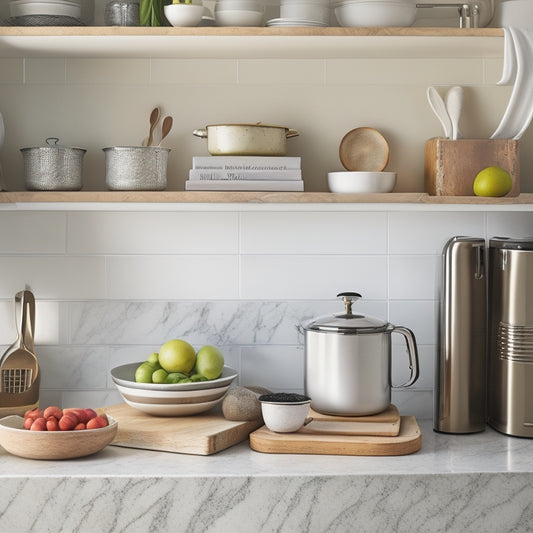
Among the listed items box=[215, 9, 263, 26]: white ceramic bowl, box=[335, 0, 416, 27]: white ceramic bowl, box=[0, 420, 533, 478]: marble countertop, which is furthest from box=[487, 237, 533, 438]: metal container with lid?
box=[215, 9, 263, 26]: white ceramic bowl

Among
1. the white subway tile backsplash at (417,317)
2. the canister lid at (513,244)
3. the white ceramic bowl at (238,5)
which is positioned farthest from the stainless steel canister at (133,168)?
the canister lid at (513,244)

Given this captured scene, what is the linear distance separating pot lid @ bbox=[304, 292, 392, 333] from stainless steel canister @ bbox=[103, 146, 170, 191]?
50 cm

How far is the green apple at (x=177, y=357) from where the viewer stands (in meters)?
1.91

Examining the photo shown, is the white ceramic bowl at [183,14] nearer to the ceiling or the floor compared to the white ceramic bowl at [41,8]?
nearer to the floor

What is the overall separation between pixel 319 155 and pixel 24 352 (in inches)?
35.3

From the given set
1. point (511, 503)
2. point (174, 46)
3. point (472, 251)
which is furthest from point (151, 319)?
point (511, 503)

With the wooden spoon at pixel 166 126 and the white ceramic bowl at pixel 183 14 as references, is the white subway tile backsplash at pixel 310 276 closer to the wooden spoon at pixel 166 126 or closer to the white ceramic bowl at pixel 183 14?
the wooden spoon at pixel 166 126

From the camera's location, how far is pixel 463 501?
157 centimetres

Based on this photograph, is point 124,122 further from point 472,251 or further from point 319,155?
point 472,251

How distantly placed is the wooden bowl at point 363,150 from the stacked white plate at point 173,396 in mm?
628

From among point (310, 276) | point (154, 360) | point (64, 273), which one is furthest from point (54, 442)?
point (310, 276)

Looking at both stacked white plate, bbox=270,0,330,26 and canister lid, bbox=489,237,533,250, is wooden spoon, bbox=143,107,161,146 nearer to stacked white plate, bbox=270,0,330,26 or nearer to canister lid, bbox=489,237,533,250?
stacked white plate, bbox=270,0,330,26

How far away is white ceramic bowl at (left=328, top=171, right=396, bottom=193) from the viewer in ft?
6.24

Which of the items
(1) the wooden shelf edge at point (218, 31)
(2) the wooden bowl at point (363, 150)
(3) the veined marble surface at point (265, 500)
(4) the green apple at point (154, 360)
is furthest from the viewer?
(2) the wooden bowl at point (363, 150)
